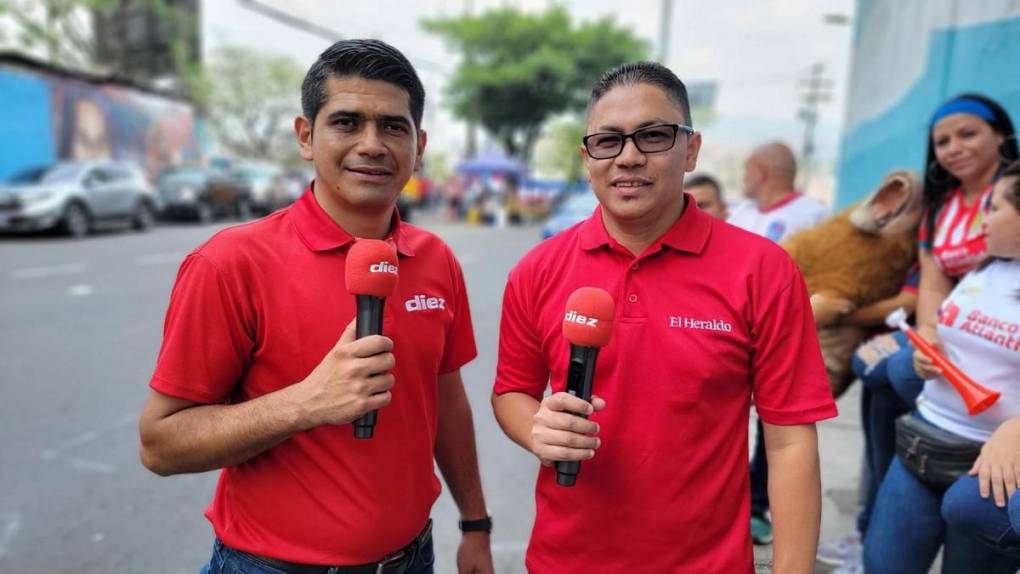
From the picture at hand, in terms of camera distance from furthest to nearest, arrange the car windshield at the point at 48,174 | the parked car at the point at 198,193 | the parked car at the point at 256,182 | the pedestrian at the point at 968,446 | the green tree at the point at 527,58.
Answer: the green tree at the point at 527,58, the parked car at the point at 256,182, the parked car at the point at 198,193, the car windshield at the point at 48,174, the pedestrian at the point at 968,446

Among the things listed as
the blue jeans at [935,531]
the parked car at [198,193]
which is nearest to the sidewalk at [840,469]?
the blue jeans at [935,531]

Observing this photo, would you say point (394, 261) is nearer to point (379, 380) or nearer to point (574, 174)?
point (379, 380)

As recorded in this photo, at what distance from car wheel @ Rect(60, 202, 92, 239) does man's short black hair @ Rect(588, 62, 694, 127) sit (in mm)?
15595

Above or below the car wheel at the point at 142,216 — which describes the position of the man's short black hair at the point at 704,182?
above

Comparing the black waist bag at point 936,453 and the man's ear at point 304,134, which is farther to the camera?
the black waist bag at point 936,453

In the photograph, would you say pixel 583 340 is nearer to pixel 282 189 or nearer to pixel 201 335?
pixel 201 335

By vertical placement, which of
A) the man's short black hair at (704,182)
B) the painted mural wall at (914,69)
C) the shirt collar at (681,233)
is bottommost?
the shirt collar at (681,233)

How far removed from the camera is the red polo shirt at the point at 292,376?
1560mm

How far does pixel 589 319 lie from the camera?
140 centimetres

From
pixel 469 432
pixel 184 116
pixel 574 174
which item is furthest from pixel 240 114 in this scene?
pixel 469 432

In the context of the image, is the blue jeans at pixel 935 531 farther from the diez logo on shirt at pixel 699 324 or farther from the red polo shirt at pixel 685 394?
the diez logo on shirt at pixel 699 324

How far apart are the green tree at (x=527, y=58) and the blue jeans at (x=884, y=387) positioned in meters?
30.8

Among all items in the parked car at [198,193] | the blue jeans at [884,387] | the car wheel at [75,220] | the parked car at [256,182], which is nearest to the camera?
the blue jeans at [884,387]

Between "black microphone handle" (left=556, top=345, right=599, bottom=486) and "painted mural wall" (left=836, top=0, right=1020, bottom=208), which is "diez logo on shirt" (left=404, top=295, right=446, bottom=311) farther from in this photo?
"painted mural wall" (left=836, top=0, right=1020, bottom=208)
